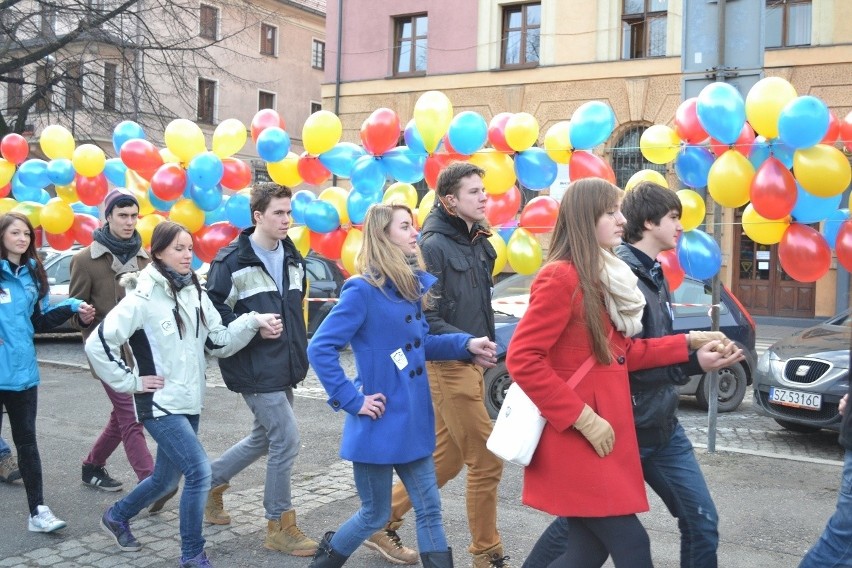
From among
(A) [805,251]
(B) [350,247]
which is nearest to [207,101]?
(B) [350,247]

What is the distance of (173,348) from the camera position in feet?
15.3

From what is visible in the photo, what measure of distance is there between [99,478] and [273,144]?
3256 millimetres

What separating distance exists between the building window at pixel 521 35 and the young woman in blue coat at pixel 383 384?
20887 mm

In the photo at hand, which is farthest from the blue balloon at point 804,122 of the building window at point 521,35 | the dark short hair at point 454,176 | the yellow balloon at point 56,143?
the building window at point 521,35

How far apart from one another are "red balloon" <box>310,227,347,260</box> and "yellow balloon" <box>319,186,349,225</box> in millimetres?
108

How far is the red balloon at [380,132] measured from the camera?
309 inches

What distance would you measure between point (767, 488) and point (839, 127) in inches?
101

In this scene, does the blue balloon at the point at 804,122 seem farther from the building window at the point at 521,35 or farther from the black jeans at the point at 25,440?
the building window at the point at 521,35

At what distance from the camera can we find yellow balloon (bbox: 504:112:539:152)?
7.46m

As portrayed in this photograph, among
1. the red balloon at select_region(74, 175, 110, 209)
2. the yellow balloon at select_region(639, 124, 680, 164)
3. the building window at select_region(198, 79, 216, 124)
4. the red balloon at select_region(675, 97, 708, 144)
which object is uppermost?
the building window at select_region(198, 79, 216, 124)

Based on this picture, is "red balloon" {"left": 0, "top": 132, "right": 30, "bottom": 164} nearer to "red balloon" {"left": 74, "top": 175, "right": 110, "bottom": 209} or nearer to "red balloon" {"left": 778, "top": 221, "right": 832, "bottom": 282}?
"red balloon" {"left": 74, "top": 175, "right": 110, "bottom": 209}

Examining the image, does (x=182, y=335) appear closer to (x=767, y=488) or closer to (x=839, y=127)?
(x=767, y=488)

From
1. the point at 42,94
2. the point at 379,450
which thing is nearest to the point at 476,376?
the point at 379,450

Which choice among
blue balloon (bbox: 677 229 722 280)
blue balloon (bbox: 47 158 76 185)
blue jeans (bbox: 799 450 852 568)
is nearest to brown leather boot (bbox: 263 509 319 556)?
blue jeans (bbox: 799 450 852 568)
